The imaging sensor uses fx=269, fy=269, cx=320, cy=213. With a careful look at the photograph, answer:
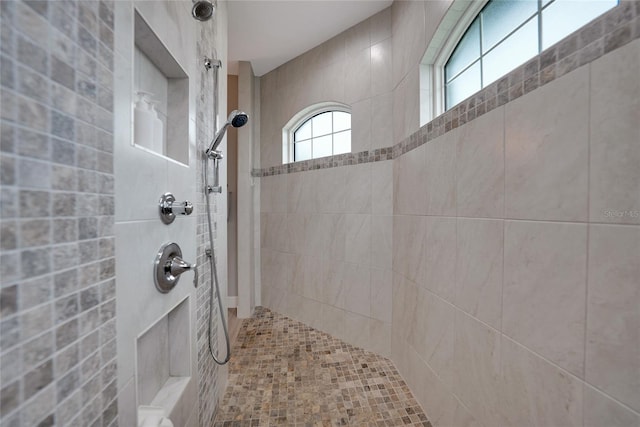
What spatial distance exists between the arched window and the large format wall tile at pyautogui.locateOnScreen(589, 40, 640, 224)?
237 mm

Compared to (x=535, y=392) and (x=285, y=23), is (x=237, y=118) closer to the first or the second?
(x=285, y=23)

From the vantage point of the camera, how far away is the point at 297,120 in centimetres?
278

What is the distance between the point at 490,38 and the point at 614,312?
1192 millimetres

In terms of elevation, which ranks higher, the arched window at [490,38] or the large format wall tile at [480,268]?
the arched window at [490,38]

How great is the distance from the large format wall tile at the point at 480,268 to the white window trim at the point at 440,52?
78cm

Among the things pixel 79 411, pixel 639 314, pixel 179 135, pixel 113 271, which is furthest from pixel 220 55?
pixel 639 314

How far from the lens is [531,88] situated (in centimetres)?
84

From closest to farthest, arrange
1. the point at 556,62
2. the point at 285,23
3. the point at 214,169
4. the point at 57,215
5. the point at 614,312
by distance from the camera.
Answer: the point at 57,215 → the point at 614,312 → the point at 556,62 → the point at 214,169 → the point at 285,23

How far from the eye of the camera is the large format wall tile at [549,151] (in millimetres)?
697

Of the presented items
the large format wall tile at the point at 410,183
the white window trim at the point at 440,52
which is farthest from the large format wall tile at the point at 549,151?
the white window trim at the point at 440,52

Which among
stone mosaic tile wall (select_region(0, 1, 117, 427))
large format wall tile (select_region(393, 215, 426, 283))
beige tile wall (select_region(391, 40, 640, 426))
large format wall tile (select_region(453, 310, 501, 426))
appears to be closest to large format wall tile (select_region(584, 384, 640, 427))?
beige tile wall (select_region(391, 40, 640, 426))

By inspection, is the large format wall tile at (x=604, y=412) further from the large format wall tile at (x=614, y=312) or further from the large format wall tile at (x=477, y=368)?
the large format wall tile at (x=477, y=368)

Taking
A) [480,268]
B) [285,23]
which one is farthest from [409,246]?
[285,23]

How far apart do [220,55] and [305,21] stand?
923 millimetres
